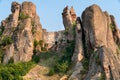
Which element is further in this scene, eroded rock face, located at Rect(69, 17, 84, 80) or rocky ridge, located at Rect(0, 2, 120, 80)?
eroded rock face, located at Rect(69, 17, 84, 80)

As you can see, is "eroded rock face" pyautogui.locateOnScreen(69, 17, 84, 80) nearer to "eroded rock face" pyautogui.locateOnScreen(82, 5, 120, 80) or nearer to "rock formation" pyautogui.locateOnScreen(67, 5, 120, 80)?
"rock formation" pyautogui.locateOnScreen(67, 5, 120, 80)

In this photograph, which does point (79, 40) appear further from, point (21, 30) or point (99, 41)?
point (21, 30)

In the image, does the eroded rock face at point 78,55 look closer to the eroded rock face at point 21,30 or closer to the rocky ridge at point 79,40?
the rocky ridge at point 79,40

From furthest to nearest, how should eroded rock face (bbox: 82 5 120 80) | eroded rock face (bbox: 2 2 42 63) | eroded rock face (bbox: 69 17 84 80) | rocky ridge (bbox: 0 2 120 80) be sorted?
eroded rock face (bbox: 2 2 42 63) → eroded rock face (bbox: 69 17 84 80) → rocky ridge (bbox: 0 2 120 80) → eroded rock face (bbox: 82 5 120 80)

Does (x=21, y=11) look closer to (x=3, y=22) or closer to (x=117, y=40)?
(x=3, y=22)

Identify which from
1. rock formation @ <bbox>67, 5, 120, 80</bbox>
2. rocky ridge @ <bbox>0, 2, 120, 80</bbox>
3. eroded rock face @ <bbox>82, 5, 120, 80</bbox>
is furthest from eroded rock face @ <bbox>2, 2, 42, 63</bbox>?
eroded rock face @ <bbox>82, 5, 120, 80</bbox>

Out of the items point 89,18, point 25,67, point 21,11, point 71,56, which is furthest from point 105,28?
point 21,11

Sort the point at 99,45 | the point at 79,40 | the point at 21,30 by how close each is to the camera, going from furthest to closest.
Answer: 1. the point at 21,30
2. the point at 79,40
3. the point at 99,45

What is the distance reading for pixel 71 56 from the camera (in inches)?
1838

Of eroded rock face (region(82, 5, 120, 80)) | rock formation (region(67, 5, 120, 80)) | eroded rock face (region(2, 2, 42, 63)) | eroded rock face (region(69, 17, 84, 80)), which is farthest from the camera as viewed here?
eroded rock face (region(2, 2, 42, 63))

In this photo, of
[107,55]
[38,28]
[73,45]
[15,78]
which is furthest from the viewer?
[38,28]

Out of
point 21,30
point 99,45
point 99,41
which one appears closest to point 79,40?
Result: point 99,41

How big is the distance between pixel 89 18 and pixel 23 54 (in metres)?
9.38

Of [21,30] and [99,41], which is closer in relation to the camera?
[99,41]
